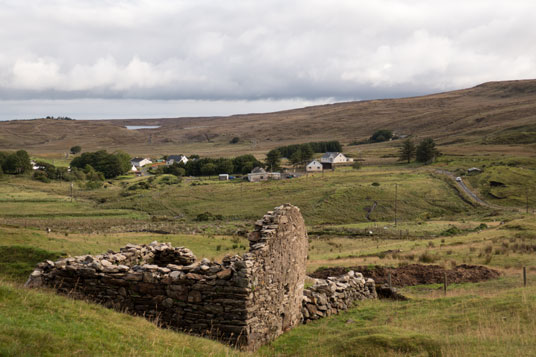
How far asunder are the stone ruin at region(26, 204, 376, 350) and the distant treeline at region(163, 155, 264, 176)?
444 ft

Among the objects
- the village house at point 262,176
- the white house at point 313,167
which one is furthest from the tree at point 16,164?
the white house at point 313,167

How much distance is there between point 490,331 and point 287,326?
244 inches

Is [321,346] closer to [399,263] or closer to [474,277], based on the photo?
[474,277]

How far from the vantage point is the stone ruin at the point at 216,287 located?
12742mm

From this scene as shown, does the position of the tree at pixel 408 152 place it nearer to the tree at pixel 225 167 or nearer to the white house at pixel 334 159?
the white house at pixel 334 159

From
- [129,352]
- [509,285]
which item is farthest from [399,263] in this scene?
[129,352]

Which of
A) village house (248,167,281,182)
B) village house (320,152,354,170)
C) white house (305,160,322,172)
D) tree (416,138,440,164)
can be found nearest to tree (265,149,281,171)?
white house (305,160,322,172)

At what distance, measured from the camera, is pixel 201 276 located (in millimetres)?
12969

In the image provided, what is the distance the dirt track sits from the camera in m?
24.2

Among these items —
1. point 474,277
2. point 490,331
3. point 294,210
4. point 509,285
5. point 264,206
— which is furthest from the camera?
point 264,206

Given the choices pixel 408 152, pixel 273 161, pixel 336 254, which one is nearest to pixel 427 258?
pixel 336 254

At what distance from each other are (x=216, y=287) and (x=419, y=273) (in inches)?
A: 645

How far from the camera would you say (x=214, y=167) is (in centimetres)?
15200

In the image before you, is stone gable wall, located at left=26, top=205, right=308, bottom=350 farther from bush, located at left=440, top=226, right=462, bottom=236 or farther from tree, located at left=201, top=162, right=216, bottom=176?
tree, located at left=201, top=162, right=216, bottom=176
